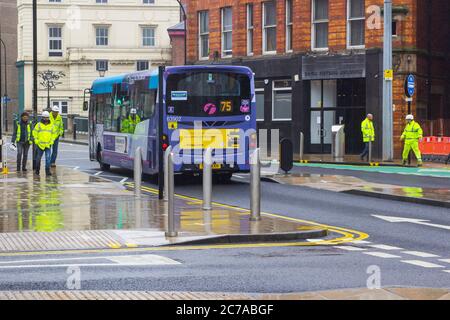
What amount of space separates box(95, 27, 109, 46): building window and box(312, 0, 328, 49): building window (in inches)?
1712

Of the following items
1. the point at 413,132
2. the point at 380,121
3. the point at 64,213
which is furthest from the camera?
the point at 380,121

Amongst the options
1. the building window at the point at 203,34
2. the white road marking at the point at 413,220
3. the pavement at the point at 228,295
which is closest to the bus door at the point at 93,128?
the white road marking at the point at 413,220

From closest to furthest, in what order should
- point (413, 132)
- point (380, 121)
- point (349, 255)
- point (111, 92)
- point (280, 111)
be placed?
point (349, 255)
point (111, 92)
point (413, 132)
point (380, 121)
point (280, 111)

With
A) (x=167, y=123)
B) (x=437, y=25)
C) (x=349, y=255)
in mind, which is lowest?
(x=349, y=255)

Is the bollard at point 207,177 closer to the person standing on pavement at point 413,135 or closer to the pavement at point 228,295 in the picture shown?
the pavement at point 228,295

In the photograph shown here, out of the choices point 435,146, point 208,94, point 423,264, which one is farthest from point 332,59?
point 423,264

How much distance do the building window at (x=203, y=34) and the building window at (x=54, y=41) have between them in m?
36.5

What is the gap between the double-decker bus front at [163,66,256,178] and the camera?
25.0m

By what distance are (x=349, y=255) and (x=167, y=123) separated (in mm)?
12592

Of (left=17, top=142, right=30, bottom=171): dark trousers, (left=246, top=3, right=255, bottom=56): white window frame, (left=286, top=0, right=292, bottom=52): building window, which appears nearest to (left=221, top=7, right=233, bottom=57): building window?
(left=246, top=3, right=255, bottom=56): white window frame

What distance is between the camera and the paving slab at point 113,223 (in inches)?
552

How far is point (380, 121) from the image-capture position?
41.8 meters
